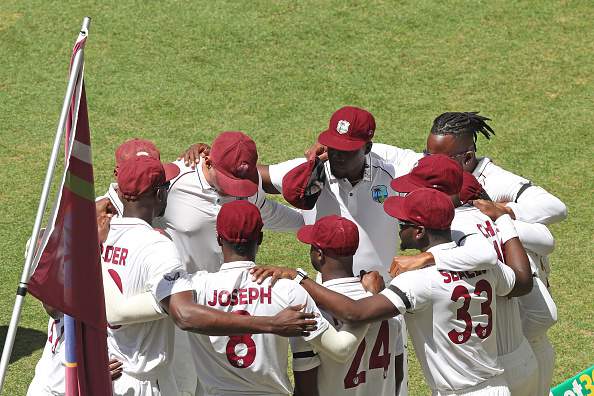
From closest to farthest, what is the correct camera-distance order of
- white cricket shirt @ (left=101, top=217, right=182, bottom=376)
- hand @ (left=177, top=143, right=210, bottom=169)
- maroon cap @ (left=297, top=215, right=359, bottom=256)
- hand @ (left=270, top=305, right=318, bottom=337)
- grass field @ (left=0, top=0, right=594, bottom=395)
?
hand @ (left=270, top=305, right=318, bottom=337) → maroon cap @ (left=297, top=215, right=359, bottom=256) → white cricket shirt @ (left=101, top=217, right=182, bottom=376) → hand @ (left=177, top=143, right=210, bottom=169) → grass field @ (left=0, top=0, right=594, bottom=395)

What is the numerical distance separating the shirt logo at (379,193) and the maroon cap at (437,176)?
71 cm

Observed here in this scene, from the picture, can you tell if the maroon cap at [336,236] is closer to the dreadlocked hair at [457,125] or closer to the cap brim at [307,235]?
the cap brim at [307,235]

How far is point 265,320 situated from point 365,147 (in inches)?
68.5

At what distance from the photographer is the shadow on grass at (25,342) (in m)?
7.58

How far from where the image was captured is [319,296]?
4.93 meters

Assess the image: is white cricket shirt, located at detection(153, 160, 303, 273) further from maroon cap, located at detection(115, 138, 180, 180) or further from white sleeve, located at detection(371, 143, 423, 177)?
white sleeve, located at detection(371, 143, 423, 177)

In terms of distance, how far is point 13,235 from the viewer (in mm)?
9172

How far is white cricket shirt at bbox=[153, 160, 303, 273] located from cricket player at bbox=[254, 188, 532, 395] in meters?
1.11

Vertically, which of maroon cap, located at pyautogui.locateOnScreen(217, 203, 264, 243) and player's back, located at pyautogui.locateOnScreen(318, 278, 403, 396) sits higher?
maroon cap, located at pyautogui.locateOnScreen(217, 203, 264, 243)

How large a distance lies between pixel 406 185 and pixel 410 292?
2.43 feet

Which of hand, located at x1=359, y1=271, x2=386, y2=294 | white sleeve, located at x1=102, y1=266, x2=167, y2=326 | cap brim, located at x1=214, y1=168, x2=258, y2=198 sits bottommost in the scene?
white sleeve, located at x1=102, y1=266, x2=167, y2=326

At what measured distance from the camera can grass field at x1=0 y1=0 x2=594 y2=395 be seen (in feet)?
34.0

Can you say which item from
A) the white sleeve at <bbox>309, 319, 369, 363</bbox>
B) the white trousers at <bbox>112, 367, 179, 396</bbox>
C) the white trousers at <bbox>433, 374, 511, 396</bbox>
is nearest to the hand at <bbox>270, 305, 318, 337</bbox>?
the white sleeve at <bbox>309, 319, 369, 363</bbox>

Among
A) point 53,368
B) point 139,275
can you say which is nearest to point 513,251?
point 139,275
